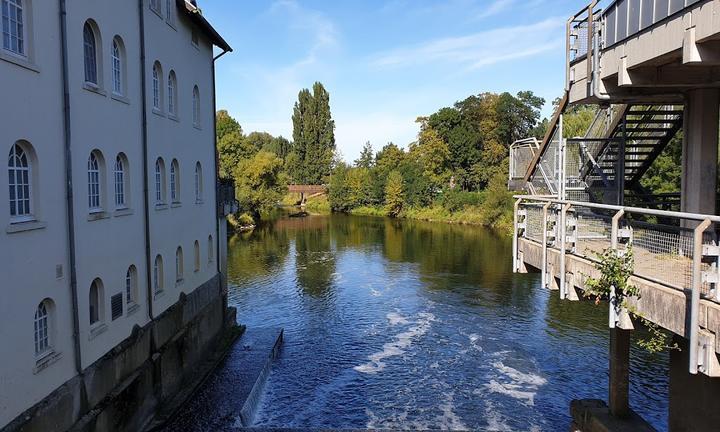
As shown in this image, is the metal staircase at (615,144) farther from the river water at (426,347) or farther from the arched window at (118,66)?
the arched window at (118,66)

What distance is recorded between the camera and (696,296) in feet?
18.8

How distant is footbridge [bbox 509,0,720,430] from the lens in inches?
248

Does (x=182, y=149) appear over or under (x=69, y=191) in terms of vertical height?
over

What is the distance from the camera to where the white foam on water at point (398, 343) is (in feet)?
62.3

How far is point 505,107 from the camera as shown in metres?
80.9

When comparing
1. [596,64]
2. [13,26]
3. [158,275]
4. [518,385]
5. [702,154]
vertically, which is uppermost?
[13,26]

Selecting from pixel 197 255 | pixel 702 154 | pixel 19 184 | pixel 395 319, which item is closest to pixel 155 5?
pixel 19 184

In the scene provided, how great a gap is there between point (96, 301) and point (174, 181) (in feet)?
20.0

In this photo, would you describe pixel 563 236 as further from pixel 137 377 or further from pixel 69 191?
pixel 137 377

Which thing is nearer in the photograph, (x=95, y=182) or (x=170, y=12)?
(x=95, y=182)

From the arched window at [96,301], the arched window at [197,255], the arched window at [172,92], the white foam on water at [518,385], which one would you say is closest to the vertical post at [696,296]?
the arched window at [96,301]

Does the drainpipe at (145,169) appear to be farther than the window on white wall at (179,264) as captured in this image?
No

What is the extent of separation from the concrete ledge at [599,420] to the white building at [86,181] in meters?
9.19

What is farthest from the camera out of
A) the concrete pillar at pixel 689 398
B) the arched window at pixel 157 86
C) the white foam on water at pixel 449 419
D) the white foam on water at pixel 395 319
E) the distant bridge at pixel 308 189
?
the distant bridge at pixel 308 189
